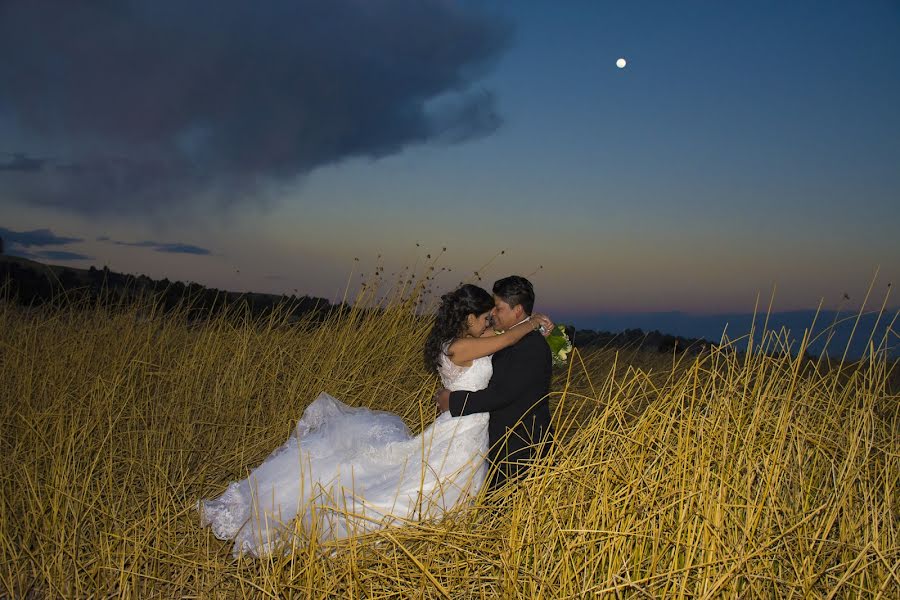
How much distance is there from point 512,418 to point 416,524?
969 mm

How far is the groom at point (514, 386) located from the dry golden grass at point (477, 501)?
224 mm

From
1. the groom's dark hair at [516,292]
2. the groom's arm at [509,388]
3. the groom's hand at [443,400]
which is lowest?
the groom's hand at [443,400]

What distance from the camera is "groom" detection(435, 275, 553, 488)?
11.8 ft

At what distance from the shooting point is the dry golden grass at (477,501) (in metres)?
2.68

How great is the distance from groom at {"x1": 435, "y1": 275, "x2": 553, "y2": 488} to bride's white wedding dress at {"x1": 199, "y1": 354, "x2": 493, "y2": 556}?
9 centimetres

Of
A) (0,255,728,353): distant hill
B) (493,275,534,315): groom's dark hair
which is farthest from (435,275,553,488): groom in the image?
(0,255,728,353): distant hill

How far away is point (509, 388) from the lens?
3604 millimetres

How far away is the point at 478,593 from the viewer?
282 centimetres

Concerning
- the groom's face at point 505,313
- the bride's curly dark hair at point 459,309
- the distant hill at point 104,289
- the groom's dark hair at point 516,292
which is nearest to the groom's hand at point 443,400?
the bride's curly dark hair at point 459,309

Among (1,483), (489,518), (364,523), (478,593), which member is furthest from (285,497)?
(1,483)

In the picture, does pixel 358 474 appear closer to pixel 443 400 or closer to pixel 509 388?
pixel 443 400

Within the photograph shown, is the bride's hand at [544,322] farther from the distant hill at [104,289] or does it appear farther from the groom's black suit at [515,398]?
the distant hill at [104,289]

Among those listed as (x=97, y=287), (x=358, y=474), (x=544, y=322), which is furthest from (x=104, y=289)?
(x=544, y=322)

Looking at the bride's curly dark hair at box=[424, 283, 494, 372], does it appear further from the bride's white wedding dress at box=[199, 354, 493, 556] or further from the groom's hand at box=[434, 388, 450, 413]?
the groom's hand at box=[434, 388, 450, 413]
